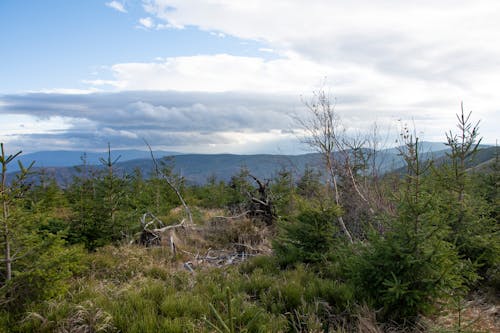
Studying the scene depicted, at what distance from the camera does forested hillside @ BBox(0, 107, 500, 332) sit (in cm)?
426

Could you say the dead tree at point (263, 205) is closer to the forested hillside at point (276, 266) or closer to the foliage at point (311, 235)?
the forested hillside at point (276, 266)

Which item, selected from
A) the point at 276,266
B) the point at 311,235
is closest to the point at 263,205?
the point at 276,266

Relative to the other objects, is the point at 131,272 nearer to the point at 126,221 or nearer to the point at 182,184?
the point at 126,221

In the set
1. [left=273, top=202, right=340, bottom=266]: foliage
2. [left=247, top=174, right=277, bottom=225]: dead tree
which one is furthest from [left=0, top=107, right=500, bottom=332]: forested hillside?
[left=247, top=174, right=277, bottom=225]: dead tree

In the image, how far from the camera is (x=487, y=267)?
6.06 meters

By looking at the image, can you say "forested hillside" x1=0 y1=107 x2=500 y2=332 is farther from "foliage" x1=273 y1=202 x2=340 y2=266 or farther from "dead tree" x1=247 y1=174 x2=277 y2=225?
"dead tree" x1=247 y1=174 x2=277 y2=225

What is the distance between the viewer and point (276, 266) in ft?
22.5

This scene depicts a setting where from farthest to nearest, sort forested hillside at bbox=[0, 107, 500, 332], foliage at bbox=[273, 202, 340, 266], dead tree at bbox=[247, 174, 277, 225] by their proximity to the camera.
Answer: dead tree at bbox=[247, 174, 277, 225] → foliage at bbox=[273, 202, 340, 266] → forested hillside at bbox=[0, 107, 500, 332]

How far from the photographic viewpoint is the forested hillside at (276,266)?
14.0 ft

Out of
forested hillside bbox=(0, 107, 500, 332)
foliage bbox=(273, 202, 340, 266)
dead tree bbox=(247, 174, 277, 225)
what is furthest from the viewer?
dead tree bbox=(247, 174, 277, 225)

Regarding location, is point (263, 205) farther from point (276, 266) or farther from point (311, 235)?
point (311, 235)

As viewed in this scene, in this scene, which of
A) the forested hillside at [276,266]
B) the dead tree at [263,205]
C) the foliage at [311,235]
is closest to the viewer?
the forested hillside at [276,266]

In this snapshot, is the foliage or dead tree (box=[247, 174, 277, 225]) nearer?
the foliage

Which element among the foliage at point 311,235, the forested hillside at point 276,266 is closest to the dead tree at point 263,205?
the forested hillside at point 276,266
